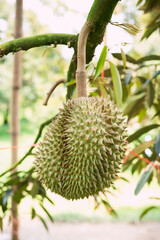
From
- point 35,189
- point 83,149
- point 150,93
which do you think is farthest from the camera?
point 150,93

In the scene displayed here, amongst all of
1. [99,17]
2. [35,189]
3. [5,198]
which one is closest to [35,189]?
[35,189]

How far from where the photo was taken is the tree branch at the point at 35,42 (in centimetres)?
59

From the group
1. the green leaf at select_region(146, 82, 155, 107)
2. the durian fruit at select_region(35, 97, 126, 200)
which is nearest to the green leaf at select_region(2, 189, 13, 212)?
the durian fruit at select_region(35, 97, 126, 200)

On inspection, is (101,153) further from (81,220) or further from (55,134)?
(81,220)

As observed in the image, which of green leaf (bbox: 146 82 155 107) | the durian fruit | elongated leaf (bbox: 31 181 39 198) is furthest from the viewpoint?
green leaf (bbox: 146 82 155 107)

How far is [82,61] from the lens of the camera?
0.57 m

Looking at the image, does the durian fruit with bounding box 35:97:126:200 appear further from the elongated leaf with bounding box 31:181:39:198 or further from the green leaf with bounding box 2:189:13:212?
the green leaf with bounding box 2:189:13:212

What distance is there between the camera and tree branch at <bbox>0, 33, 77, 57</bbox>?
23.1 inches

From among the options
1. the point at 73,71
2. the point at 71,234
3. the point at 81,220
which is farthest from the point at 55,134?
the point at 81,220

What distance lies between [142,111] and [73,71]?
2.06 feet

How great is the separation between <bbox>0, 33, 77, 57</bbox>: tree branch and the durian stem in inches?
1.8

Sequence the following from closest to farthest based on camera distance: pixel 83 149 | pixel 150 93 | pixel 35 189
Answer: pixel 83 149, pixel 35 189, pixel 150 93

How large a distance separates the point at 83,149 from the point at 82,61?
0.54ft

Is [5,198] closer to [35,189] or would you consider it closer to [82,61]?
[35,189]
